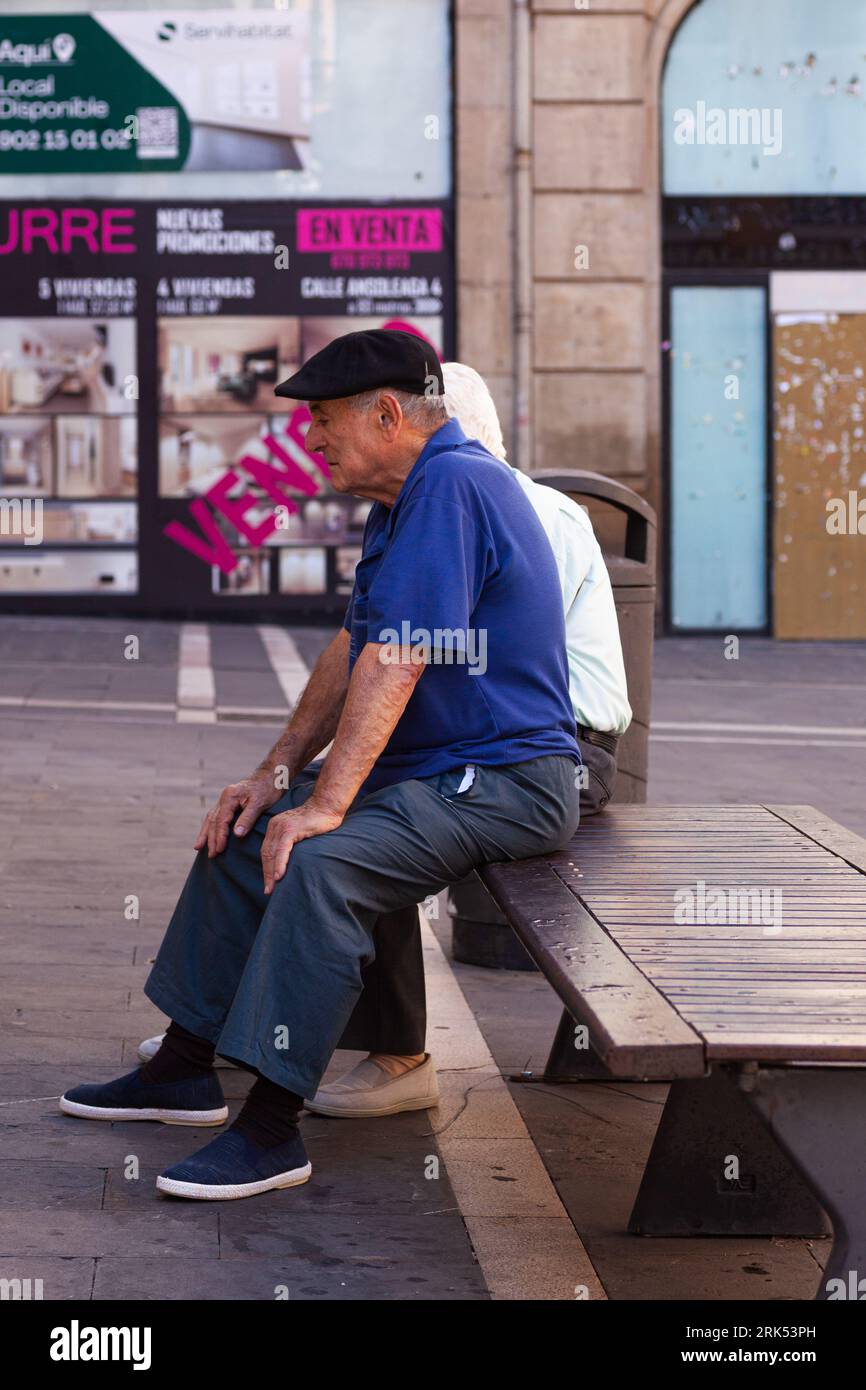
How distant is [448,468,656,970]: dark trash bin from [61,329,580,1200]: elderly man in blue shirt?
134cm

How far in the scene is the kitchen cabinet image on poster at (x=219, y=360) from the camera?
1510 cm

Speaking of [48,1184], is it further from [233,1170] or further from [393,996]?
[393,996]

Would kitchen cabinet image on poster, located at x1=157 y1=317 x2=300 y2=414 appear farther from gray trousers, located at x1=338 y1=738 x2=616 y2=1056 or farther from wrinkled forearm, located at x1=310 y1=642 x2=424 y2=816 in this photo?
wrinkled forearm, located at x1=310 y1=642 x2=424 y2=816

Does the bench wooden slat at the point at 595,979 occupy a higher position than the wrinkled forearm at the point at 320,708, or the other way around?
the wrinkled forearm at the point at 320,708

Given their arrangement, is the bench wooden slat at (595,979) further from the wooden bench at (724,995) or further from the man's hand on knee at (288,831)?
the man's hand on knee at (288,831)

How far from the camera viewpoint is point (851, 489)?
50.4ft

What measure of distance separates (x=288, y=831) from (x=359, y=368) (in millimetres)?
871

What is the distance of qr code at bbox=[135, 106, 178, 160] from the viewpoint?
15008mm

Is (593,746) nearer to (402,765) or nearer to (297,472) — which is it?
(402,765)

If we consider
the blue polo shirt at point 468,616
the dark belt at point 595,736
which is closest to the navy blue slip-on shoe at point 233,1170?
the blue polo shirt at point 468,616

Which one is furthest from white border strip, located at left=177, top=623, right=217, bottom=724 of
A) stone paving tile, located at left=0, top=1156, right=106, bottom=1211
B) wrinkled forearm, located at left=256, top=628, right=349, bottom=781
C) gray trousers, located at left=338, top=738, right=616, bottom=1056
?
stone paving tile, located at left=0, top=1156, right=106, bottom=1211

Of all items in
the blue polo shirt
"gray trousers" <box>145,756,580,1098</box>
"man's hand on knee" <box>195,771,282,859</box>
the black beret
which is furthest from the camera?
"man's hand on knee" <box>195,771,282,859</box>

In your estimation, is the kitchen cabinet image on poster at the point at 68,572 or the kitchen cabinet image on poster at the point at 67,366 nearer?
the kitchen cabinet image on poster at the point at 67,366
